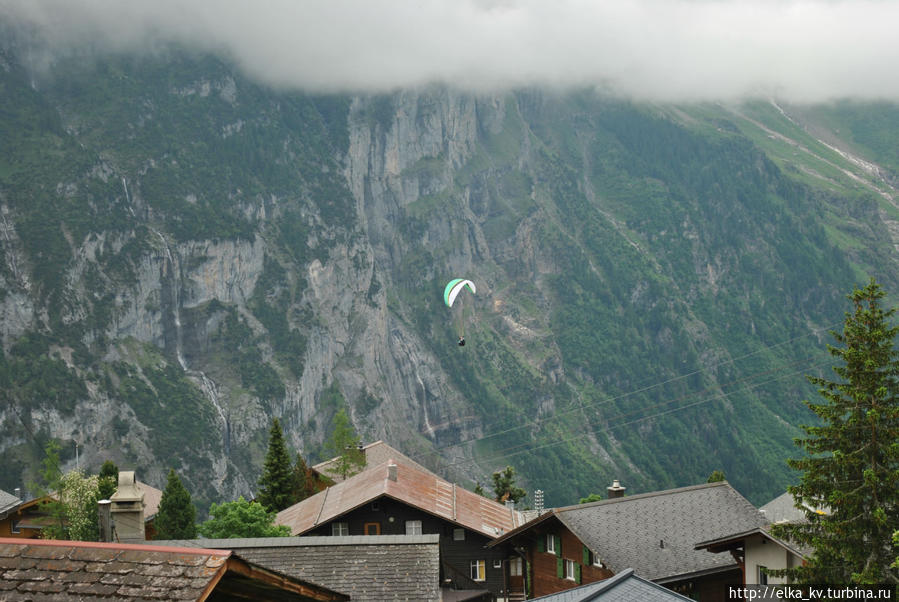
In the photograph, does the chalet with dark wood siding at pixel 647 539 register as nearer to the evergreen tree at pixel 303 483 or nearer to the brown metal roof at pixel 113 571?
the brown metal roof at pixel 113 571

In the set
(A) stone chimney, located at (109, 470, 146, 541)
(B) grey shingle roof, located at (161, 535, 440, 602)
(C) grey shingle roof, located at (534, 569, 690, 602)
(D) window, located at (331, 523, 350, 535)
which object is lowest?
(C) grey shingle roof, located at (534, 569, 690, 602)

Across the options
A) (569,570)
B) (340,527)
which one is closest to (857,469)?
(569,570)

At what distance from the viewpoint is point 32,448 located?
195750mm

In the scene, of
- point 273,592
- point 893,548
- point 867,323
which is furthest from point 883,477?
point 273,592

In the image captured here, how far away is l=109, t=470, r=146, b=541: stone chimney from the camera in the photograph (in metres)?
32.2

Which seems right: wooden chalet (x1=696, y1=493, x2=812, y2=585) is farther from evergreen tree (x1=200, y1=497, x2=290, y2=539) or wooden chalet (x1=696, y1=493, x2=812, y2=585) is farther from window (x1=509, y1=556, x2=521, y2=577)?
evergreen tree (x1=200, y1=497, x2=290, y2=539)

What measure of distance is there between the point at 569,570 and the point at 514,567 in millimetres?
13443

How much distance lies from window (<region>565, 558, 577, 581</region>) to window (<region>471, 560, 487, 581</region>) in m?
11.6

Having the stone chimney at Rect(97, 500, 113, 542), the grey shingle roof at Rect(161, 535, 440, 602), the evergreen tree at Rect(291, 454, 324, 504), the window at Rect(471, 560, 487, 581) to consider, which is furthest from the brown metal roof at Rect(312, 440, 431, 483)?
the stone chimney at Rect(97, 500, 113, 542)

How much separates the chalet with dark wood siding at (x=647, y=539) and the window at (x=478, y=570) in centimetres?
771

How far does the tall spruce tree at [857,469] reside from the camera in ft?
83.6

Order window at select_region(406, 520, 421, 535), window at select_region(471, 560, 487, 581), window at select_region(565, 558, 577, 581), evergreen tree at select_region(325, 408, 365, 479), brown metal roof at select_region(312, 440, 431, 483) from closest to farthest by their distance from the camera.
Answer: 1. window at select_region(565, 558, 577, 581)
2. window at select_region(406, 520, 421, 535)
3. window at select_region(471, 560, 487, 581)
4. evergreen tree at select_region(325, 408, 365, 479)
5. brown metal roof at select_region(312, 440, 431, 483)

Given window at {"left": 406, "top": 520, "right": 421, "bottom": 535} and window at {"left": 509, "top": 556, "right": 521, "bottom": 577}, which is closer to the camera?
window at {"left": 406, "top": 520, "right": 421, "bottom": 535}

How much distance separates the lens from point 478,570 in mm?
53812
